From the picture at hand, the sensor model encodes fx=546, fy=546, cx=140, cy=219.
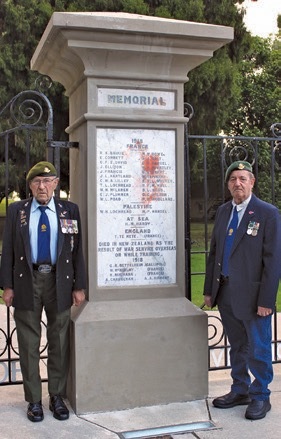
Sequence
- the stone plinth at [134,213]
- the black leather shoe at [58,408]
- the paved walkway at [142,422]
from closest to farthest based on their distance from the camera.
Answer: the paved walkway at [142,422]
the black leather shoe at [58,408]
the stone plinth at [134,213]

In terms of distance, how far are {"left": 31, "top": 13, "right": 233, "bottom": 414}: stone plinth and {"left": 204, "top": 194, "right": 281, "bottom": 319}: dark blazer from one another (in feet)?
1.72

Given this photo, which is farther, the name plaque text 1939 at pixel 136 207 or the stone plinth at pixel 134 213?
the name plaque text 1939 at pixel 136 207

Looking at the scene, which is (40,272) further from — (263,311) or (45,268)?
(263,311)

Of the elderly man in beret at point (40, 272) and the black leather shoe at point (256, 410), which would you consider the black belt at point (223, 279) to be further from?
the elderly man in beret at point (40, 272)

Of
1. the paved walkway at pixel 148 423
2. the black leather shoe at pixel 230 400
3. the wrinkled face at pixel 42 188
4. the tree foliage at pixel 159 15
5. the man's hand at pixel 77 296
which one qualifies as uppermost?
the tree foliage at pixel 159 15

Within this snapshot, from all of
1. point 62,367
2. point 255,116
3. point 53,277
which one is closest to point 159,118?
point 53,277

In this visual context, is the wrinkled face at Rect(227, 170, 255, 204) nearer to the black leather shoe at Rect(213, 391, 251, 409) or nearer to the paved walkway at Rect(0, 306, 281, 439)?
the black leather shoe at Rect(213, 391, 251, 409)

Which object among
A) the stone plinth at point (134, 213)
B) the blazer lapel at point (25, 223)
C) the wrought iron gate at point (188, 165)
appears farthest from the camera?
the wrought iron gate at point (188, 165)

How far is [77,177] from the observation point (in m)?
4.53

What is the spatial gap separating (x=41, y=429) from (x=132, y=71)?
273 centimetres

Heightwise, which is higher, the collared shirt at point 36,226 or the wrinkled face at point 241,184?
the wrinkled face at point 241,184

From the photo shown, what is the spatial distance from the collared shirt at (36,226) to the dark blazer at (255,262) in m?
1.30

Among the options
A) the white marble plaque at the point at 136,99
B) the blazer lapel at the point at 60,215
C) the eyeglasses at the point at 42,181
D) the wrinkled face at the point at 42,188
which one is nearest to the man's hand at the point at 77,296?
the blazer lapel at the point at 60,215

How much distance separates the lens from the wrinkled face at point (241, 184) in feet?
13.3
